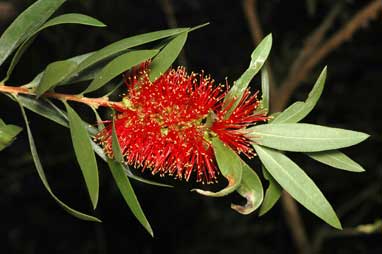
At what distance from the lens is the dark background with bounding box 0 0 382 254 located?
383 cm

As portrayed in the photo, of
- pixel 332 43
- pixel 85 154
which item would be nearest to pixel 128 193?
pixel 85 154

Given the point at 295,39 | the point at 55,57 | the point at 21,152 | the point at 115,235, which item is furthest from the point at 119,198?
the point at 295,39

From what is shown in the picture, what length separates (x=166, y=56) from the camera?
1362 millimetres

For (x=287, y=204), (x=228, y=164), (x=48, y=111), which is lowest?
(x=287, y=204)

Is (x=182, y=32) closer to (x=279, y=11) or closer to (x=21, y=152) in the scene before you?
(x=21, y=152)

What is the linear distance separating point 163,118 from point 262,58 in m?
0.25

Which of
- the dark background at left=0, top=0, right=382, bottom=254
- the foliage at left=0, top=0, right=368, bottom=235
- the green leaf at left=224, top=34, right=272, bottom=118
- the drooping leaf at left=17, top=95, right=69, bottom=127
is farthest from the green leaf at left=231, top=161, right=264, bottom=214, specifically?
the dark background at left=0, top=0, right=382, bottom=254

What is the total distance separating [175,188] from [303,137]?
271 centimetres

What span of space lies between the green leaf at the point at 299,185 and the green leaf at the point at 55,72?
461mm

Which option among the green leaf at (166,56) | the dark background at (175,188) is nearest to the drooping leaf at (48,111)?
the green leaf at (166,56)

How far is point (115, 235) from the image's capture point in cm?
396

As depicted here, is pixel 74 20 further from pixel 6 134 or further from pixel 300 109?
pixel 300 109

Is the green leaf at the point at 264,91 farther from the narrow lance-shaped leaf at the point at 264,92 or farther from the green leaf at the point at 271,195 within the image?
the green leaf at the point at 271,195

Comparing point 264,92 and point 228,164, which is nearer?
point 228,164
